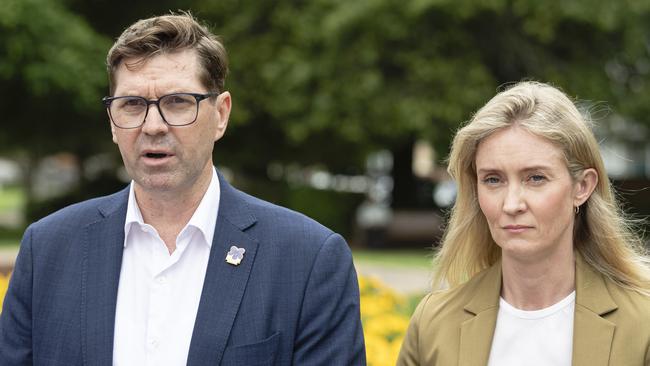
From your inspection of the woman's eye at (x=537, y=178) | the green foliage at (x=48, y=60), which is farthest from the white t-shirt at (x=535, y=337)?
the green foliage at (x=48, y=60)

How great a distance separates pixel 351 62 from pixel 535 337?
15578 millimetres

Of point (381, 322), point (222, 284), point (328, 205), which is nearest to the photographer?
point (222, 284)

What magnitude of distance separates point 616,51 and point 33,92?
12.2 metres

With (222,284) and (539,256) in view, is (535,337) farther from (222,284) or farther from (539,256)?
(222,284)

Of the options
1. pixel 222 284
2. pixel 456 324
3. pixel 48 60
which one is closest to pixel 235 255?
pixel 222 284

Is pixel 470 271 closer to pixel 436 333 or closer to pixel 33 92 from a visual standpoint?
pixel 436 333

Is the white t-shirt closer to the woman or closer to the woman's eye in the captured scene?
the woman

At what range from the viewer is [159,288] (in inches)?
117

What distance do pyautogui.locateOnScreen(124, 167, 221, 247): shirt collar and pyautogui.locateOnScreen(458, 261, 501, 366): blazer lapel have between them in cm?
91

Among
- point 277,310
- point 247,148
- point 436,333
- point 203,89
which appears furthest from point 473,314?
point 247,148

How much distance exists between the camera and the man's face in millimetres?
2934

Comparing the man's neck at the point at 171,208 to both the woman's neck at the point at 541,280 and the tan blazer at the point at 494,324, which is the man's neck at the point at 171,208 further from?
the woman's neck at the point at 541,280

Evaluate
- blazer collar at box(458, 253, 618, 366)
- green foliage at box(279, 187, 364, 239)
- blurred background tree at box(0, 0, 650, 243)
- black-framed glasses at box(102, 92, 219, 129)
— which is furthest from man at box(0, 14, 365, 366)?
green foliage at box(279, 187, 364, 239)

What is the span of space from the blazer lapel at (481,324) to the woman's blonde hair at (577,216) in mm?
146
